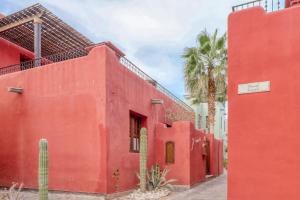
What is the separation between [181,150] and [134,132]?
7.55ft

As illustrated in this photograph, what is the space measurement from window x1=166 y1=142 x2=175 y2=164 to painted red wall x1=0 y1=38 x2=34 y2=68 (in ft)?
32.6

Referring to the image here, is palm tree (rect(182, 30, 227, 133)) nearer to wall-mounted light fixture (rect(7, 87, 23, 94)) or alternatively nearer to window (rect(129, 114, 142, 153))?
window (rect(129, 114, 142, 153))

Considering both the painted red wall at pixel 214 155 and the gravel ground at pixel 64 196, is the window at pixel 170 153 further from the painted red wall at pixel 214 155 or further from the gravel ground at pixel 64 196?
the painted red wall at pixel 214 155

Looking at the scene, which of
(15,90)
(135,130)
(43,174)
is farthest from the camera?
(135,130)

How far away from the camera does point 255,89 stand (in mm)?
7145

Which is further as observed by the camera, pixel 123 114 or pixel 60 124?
pixel 123 114

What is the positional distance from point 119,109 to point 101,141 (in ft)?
5.28

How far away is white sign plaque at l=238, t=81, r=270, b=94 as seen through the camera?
23.0ft

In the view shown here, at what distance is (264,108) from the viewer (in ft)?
23.0

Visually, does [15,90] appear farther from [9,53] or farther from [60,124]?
[9,53]

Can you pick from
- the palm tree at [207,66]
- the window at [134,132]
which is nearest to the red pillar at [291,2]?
the window at [134,132]

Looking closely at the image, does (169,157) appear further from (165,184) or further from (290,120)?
(290,120)

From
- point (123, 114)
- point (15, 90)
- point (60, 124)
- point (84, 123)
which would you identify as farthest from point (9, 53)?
point (123, 114)

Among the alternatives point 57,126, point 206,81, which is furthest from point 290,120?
point 206,81
